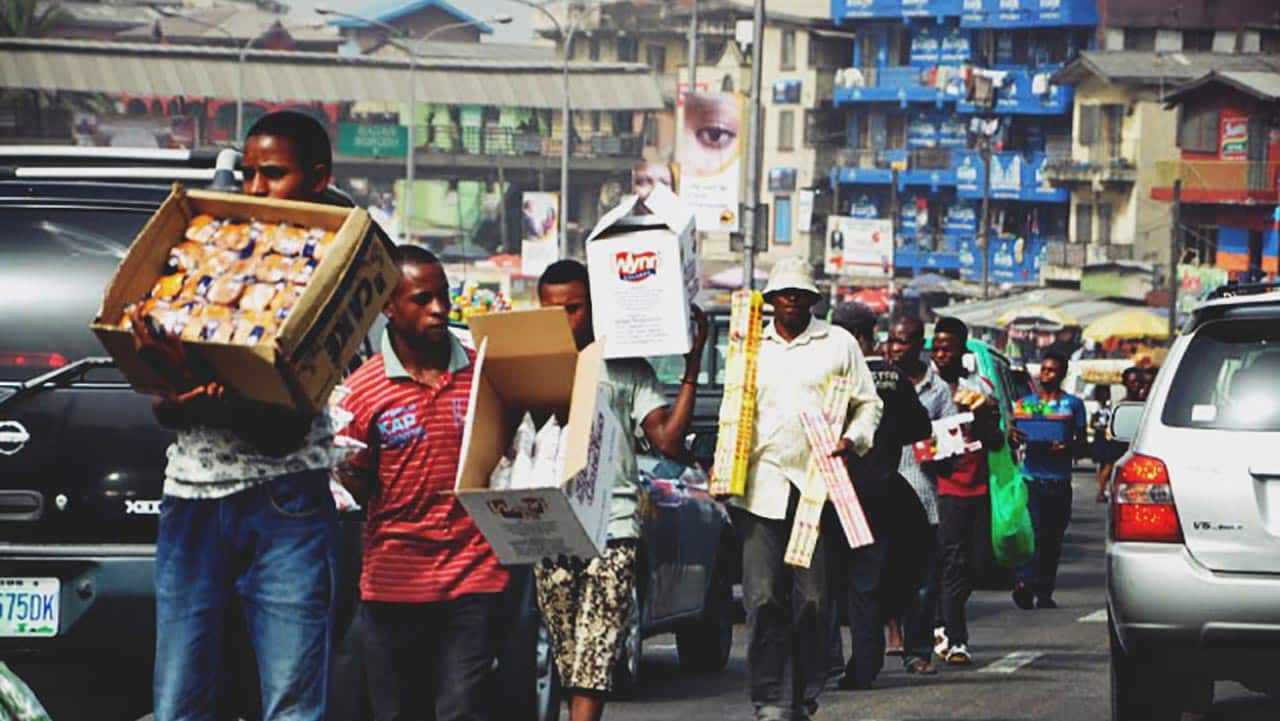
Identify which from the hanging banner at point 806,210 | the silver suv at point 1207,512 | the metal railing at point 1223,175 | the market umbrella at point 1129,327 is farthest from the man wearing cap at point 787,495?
the hanging banner at point 806,210

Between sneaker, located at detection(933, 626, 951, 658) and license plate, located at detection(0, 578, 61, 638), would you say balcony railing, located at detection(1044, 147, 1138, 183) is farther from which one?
license plate, located at detection(0, 578, 61, 638)

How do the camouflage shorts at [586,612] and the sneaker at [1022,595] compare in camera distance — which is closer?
the camouflage shorts at [586,612]

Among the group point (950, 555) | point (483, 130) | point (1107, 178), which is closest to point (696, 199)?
point (950, 555)

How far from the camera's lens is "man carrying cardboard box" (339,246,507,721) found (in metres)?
7.03

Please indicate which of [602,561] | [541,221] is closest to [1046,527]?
[602,561]

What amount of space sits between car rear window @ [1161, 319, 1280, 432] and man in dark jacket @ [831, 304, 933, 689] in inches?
71.7

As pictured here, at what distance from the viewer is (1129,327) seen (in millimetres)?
70438

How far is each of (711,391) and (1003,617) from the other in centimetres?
238

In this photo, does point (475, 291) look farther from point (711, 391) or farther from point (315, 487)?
point (315, 487)

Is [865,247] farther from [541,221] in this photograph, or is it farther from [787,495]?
[787,495]

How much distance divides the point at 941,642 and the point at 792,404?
191 inches

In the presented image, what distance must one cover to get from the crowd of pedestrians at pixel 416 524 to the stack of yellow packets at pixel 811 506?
0.09ft

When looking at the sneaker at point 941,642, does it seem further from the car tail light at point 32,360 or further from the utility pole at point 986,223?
the utility pole at point 986,223

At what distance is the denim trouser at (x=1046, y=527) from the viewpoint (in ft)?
57.1
